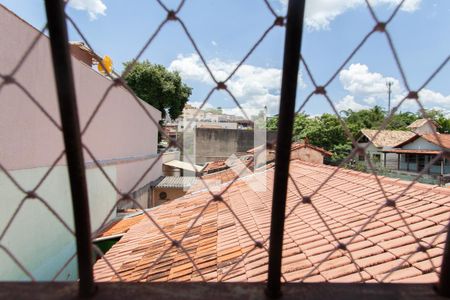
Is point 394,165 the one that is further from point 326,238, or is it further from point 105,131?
point 326,238

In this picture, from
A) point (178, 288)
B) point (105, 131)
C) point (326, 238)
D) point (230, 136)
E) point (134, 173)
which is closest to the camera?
point (178, 288)

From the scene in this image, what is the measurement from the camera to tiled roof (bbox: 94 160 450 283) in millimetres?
1704

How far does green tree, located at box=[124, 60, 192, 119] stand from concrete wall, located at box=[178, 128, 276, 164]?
293cm

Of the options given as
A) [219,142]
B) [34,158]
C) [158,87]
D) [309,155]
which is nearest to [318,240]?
[34,158]

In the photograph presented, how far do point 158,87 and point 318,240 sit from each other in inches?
678

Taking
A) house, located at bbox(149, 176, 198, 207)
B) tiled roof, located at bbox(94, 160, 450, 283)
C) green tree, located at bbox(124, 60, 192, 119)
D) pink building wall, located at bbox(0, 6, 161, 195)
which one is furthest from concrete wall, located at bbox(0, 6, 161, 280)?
green tree, located at bbox(124, 60, 192, 119)

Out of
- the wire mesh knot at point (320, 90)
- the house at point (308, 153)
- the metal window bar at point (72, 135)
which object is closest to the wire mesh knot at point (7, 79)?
the metal window bar at point (72, 135)

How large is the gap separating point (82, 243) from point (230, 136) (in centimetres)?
1540

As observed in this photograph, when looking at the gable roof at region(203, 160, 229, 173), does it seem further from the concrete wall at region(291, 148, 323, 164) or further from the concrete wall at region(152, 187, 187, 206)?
the concrete wall at region(291, 148, 323, 164)

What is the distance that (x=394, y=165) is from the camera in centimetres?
2352

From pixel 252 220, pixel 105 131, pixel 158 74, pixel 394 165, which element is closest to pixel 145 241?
pixel 252 220

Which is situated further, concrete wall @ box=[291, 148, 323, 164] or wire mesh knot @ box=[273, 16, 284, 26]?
concrete wall @ box=[291, 148, 323, 164]

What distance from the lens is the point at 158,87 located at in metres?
18.3

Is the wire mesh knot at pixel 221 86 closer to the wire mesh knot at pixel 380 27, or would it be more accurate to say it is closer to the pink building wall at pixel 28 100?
the wire mesh knot at pixel 380 27
